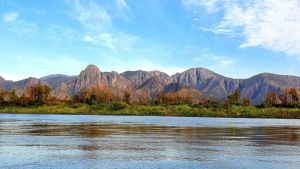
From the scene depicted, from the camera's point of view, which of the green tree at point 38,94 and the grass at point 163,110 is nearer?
the grass at point 163,110

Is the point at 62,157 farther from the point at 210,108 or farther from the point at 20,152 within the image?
the point at 210,108

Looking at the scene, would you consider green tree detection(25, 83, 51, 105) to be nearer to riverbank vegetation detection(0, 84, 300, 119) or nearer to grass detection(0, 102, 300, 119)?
riverbank vegetation detection(0, 84, 300, 119)

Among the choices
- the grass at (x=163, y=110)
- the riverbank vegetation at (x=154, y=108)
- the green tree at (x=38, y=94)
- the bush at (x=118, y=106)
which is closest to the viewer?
the grass at (x=163, y=110)

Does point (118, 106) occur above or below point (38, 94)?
below

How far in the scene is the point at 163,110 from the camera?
149 meters

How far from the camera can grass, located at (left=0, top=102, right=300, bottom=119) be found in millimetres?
140125

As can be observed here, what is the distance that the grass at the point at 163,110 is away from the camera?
460 feet

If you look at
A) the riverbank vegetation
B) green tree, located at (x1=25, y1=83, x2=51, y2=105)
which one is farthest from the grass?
green tree, located at (x1=25, y1=83, x2=51, y2=105)

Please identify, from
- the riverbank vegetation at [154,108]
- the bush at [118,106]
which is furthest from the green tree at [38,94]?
the bush at [118,106]

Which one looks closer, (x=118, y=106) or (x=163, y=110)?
(x=163, y=110)

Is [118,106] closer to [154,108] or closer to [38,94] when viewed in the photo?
[154,108]

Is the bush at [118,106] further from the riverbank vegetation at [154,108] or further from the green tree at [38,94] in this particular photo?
the green tree at [38,94]

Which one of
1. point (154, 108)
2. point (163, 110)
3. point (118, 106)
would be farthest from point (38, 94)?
point (163, 110)

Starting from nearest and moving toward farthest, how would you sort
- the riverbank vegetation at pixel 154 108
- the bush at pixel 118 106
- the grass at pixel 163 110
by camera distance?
the grass at pixel 163 110 < the riverbank vegetation at pixel 154 108 < the bush at pixel 118 106
